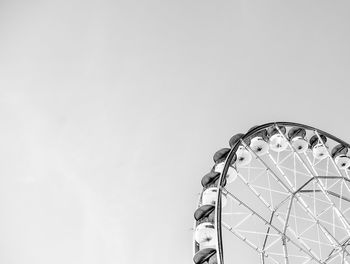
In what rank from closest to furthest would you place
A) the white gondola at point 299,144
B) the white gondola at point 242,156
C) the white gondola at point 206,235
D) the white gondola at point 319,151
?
the white gondola at point 206,235 → the white gondola at point 242,156 → the white gondola at point 299,144 → the white gondola at point 319,151

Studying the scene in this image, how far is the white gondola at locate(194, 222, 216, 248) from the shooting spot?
33.1 ft

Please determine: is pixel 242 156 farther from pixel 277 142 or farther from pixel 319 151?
pixel 319 151

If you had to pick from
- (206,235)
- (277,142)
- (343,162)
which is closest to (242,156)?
(277,142)

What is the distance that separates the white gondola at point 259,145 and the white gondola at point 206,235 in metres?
4.35

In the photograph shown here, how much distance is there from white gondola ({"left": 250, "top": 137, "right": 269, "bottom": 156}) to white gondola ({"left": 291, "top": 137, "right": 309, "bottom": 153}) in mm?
1434

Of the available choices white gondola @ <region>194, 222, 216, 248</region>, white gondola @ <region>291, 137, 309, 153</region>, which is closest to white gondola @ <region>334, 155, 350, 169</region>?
white gondola @ <region>291, 137, 309, 153</region>

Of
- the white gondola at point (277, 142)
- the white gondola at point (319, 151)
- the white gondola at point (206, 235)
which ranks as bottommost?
the white gondola at point (206, 235)

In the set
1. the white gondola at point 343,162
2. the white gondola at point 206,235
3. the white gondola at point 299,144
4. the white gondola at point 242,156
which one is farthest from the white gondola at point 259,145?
the white gondola at point 206,235

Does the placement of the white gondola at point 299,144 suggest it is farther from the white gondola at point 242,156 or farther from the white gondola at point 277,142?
the white gondola at point 242,156

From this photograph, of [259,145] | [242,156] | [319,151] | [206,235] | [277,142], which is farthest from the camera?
[319,151]

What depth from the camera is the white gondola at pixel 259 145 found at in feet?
45.0

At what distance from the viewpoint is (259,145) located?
1373cm

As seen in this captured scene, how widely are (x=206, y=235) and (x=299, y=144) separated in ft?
20.5

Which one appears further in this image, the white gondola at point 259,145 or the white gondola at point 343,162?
the white gondola at point 343,162
